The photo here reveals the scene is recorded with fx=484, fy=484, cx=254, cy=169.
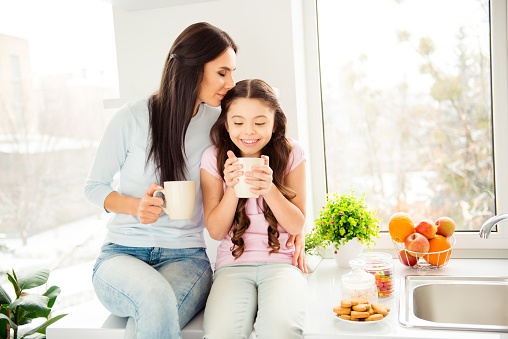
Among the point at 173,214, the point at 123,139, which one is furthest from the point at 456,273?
the point at 123,139

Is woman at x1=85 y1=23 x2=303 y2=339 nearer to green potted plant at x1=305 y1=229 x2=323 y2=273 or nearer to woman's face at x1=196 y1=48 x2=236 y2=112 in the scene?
woman's face at x1=196 y1=48 x2=236 y2=112

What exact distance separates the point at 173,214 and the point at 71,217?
1483mm

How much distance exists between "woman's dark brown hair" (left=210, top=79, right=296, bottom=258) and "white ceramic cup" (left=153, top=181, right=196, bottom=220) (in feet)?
0.78

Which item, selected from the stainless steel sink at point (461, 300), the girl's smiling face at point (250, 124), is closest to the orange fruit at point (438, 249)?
the stainless steel sink at point (461, 300)

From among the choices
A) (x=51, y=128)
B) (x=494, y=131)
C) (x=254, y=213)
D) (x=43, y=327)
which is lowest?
(x=43, y=327)

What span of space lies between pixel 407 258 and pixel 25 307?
50.8 inches

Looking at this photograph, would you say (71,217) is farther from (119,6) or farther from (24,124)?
(119,6)

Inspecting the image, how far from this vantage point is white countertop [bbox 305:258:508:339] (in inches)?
46.3

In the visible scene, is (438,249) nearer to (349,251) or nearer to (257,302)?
(349,251)

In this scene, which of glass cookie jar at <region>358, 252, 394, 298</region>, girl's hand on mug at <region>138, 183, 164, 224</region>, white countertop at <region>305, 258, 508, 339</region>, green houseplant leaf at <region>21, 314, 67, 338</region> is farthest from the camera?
green houseplant leaf at <region>21, 314, 67, 338</region>

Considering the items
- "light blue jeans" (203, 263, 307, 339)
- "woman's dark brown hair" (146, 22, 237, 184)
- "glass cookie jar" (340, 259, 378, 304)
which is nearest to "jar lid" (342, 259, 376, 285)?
"glass cookie jar" (340, 259, 378, 304)

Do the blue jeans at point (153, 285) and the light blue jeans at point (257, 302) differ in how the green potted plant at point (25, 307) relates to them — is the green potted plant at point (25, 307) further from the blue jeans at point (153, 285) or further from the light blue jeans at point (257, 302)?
the light blue jeans at point (257, 302)

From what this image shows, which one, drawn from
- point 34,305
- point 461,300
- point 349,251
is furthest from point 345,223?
point 34,305

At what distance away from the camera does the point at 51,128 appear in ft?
8.32
